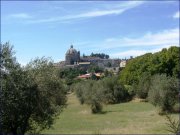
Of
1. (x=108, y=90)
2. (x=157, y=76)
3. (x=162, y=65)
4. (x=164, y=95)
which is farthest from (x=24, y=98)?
(x=162, y=65)

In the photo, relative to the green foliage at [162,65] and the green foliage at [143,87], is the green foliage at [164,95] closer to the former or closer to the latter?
the green foliage at [143,87]

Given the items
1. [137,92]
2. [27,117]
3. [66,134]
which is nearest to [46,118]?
[27,117]

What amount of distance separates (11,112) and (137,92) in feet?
206

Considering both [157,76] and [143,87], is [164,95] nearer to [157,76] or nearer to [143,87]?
[157,76]

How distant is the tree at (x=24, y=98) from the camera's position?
21.5 m

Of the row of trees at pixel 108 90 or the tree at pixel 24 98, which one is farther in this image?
the row of trees at pixel 108 90

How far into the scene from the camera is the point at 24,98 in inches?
878

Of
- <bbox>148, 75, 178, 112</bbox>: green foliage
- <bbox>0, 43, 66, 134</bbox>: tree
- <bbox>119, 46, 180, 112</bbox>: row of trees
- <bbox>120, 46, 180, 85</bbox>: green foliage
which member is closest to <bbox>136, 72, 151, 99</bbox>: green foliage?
<bbox>119, 46, 180, 112</bbox>: row of trees

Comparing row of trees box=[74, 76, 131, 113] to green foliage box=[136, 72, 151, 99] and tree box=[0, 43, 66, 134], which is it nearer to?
green foliage box=[136, 72, 151, 99]

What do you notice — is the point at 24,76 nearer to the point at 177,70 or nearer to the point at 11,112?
the point at 11,112

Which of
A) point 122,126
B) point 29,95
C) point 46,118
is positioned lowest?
point 122,126

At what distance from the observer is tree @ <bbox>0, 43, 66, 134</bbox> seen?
70.4 feet

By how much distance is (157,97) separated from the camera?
56.5 metres

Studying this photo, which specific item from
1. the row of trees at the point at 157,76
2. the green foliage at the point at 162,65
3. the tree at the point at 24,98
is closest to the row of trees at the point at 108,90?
the row of trees at the point at 157,76
